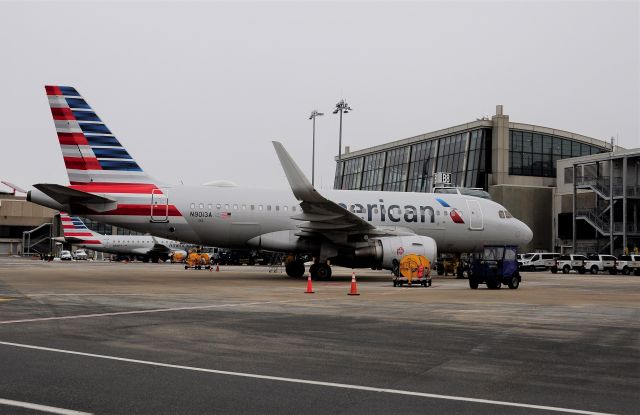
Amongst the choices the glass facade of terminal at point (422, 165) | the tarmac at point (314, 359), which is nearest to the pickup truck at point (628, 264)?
the glass facade of terminal at point (422, 165)

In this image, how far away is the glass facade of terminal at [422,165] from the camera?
239 feet

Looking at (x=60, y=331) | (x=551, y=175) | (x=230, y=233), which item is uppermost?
(x=551, y=175)

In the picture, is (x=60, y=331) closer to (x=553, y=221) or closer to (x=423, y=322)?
(x=423, y=322)

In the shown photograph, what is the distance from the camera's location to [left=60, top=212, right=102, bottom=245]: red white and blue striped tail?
75688 millimetres

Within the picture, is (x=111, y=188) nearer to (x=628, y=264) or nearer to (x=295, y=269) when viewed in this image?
(x=295, y=269)

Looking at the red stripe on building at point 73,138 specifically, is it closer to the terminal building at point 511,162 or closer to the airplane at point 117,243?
the terminal building at point 511,162

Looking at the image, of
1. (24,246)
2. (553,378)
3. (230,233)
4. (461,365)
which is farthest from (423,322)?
(24,246)

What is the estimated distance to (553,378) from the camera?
7418 mm

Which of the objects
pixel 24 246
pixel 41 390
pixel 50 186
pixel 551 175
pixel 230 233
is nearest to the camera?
pixel 41 390

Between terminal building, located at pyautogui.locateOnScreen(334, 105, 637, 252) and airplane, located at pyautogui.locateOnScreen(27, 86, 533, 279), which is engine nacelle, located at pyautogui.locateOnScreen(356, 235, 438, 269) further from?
terminal building, located at pyautogui.locateOnScreen(334, 105, 637, 252)

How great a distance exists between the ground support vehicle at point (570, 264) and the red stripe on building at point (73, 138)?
39287 mm

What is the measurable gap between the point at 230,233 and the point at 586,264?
33445mm

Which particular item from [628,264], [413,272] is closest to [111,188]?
[413,272]

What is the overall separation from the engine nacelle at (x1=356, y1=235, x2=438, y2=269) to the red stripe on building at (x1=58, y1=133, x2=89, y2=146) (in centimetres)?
1286
